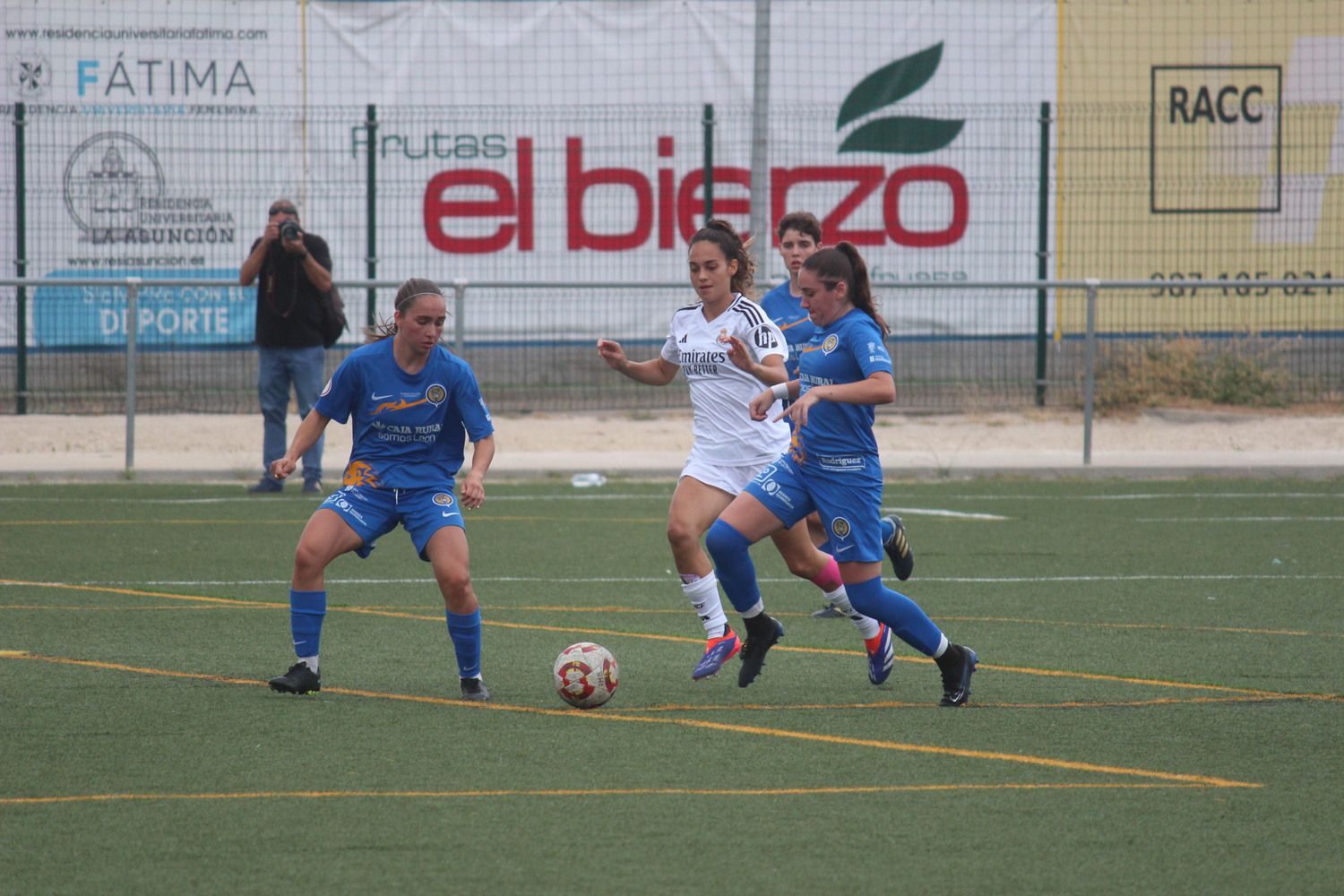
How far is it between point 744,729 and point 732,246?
2.35 meters

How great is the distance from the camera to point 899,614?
6.84m

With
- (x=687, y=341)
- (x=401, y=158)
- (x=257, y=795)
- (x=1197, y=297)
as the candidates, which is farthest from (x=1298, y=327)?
(x=257, y=795)

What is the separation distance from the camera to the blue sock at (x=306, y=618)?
7.00m

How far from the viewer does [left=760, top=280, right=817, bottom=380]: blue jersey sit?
8914mm

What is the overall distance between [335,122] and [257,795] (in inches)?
661

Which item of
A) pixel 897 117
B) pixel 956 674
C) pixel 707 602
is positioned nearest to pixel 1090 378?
pixel 897 117

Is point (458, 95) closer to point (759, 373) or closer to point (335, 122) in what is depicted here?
point (335, 122)

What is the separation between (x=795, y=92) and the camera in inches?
894

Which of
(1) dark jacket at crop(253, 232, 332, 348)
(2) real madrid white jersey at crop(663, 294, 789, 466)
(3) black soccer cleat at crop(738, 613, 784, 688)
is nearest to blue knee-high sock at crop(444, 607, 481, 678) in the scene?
(3) black soccer cleat at crop(738, 613, 784, 688)

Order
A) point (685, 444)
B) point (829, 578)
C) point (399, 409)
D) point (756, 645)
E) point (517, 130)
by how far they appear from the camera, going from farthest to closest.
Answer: point (517, 130) < point (685, 444) < point (829, 578) < point (756, 645) < point (399, 409)

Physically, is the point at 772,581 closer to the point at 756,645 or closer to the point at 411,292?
the point at 756,645

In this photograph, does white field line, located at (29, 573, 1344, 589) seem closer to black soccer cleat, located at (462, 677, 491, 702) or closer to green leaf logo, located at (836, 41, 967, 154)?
black soccer cleat, located at (462, 677, 491, 702)

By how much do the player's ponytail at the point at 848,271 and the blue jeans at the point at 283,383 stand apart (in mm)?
7749

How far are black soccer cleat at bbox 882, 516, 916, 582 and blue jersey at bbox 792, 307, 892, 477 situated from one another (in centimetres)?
220
